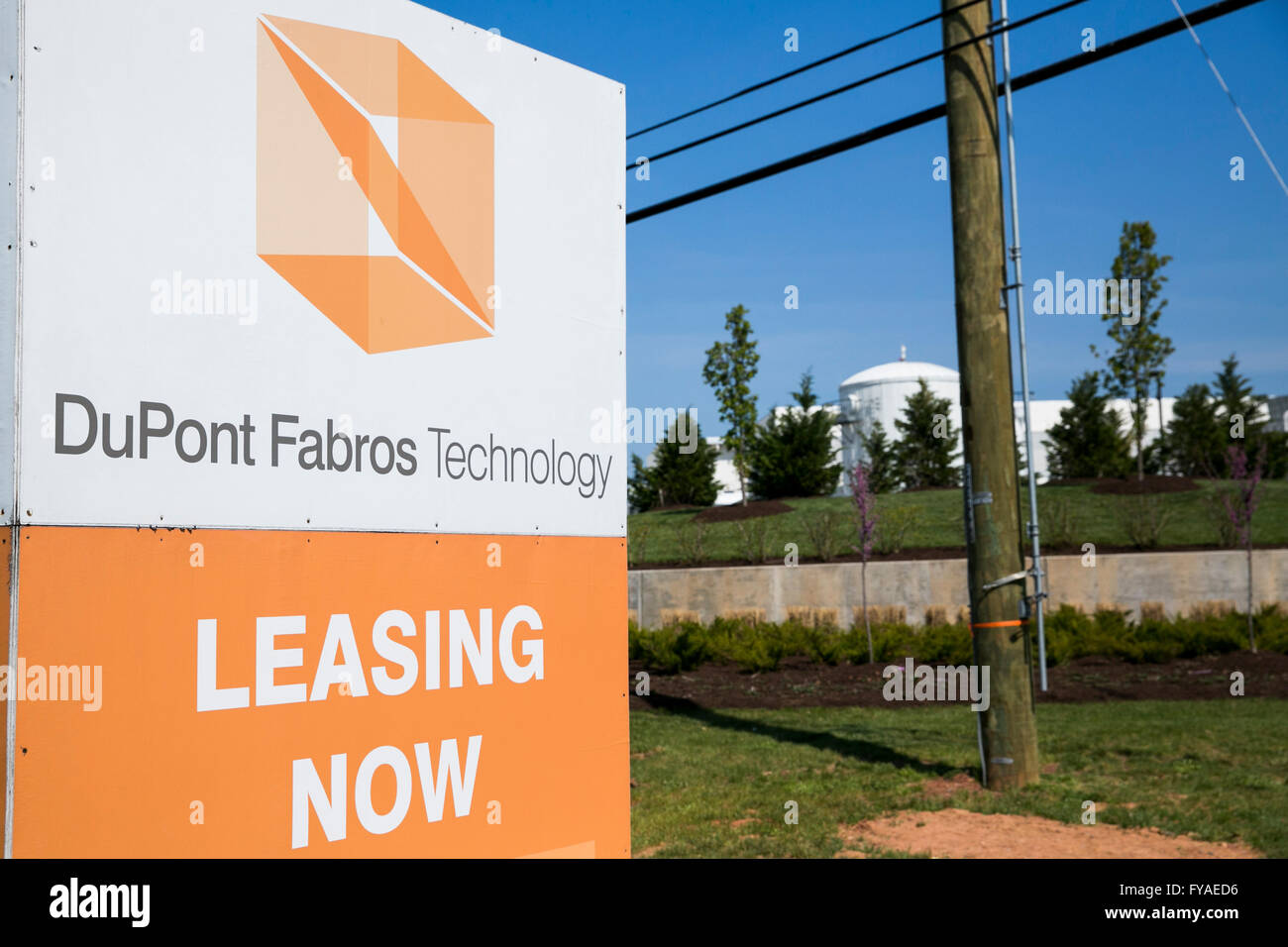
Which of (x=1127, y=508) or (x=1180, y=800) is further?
(x=1127, y=508)

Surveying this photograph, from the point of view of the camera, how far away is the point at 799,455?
94.7 feet

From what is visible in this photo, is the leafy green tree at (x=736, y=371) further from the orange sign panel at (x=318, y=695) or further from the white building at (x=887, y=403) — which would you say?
the orange sign panel at (x=318, y=695)

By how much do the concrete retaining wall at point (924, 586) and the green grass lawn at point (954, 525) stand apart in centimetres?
167

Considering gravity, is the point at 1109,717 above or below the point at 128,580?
below

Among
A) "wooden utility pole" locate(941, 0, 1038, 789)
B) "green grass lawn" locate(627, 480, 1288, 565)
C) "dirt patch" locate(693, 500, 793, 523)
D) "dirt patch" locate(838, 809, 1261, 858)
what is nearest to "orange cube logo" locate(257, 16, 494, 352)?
"dirt patch" locate(838, 809, 1261, 858)

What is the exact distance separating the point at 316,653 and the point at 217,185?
112 centimetres

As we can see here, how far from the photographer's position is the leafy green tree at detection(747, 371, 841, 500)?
28.7 m

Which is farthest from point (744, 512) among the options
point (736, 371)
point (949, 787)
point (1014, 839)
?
point (1014, 839)

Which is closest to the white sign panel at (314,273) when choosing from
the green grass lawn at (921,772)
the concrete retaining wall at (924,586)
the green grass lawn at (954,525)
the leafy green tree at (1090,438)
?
the green grass lawn at (921,772)

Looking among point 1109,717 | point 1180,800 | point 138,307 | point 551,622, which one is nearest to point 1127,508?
point 1109,717

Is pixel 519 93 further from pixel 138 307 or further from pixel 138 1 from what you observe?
pixel 138 307

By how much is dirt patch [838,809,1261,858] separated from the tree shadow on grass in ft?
3.90

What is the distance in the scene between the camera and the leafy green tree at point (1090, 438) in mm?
28078

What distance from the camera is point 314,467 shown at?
8.59 ft
